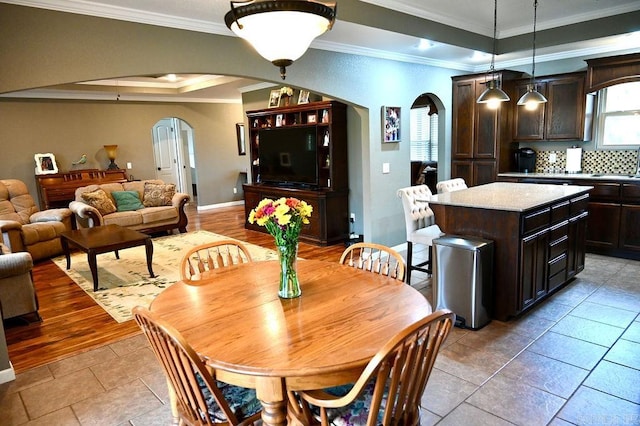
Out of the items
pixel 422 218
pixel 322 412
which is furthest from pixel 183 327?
pixel 422 218

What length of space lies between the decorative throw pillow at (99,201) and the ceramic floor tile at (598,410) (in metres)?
6.48

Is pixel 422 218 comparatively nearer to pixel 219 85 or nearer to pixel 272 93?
pixel 272 93

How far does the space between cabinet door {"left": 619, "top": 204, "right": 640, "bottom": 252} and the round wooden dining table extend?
411cm

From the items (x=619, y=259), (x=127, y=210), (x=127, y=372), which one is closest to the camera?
(x=127, y=372)

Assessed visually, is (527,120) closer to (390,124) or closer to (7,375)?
(390,124)

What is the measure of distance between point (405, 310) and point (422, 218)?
247cm

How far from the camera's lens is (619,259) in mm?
4934

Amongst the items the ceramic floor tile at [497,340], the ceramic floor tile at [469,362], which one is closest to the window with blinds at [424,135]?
the ceramic floor tile at [497,340]

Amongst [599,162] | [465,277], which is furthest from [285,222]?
[599,162]

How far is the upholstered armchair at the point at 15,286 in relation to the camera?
348 centimetres

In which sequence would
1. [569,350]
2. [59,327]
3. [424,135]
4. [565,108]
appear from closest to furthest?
[569,350] → [59,327] → [565,108] → [424,135]

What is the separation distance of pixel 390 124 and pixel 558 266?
98.7 inches

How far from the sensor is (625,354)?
2.82 meters

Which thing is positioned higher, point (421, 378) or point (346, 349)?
point (346, 349)
